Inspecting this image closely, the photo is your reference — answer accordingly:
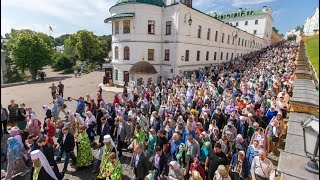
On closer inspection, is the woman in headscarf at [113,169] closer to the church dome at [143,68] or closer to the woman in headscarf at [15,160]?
the woman in headscarf at [15,160]

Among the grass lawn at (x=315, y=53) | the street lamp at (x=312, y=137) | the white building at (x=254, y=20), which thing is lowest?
the street lamp at (x=312, y=137)

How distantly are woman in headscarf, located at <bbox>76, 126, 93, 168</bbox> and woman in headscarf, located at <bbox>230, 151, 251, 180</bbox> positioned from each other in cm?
473

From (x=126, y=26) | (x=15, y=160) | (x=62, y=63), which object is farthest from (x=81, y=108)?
(x=62, y=63)

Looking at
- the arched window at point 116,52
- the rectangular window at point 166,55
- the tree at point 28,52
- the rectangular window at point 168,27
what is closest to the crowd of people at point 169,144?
the rectangular window at point 166,55

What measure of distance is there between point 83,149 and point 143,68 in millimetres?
16167

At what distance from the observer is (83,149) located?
7875 millimetres

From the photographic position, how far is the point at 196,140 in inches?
291

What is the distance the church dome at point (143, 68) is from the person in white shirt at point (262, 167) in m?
18.4

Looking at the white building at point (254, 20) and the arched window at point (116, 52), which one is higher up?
the white building at point (254, 20)

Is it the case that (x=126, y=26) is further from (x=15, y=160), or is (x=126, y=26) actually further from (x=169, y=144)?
(x=15, y=160)

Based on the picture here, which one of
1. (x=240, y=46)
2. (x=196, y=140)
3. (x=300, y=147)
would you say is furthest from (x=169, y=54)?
(x=240, y=46)

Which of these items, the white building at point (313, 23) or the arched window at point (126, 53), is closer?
the white building at point (313, 23)

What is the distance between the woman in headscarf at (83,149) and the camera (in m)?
7.74

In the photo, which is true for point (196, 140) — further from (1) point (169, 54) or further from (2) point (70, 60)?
(2) point (70, 60)
